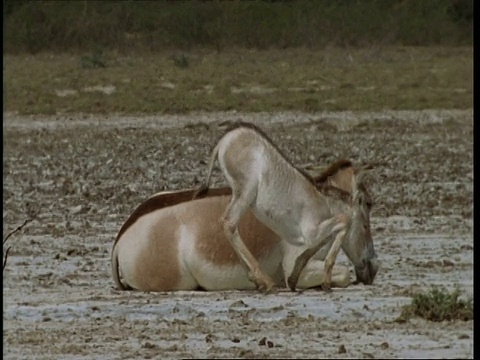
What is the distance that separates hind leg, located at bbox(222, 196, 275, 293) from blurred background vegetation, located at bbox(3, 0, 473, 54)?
4.20 feet

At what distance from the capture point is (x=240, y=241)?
8.69m

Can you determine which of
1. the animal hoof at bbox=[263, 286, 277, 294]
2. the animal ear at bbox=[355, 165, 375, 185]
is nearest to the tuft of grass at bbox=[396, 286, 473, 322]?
the animal hoof at bbox=[263, 286, 277, 294]

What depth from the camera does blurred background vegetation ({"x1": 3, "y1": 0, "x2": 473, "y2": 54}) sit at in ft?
33.4

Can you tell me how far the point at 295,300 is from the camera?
27.9 ft

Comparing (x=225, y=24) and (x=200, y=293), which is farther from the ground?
(x=225, y=24)

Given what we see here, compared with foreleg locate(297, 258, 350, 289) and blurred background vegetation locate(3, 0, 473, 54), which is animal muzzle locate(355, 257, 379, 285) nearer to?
foreleg locate(297, 258, 350, 289)

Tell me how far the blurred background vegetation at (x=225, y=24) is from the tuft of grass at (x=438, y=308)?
2192 mm

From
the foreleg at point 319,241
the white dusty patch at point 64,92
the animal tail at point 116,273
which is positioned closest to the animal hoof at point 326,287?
the foreleg at point 319,241

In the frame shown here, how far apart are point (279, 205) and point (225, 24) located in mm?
1608

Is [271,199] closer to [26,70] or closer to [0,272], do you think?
[0,272]

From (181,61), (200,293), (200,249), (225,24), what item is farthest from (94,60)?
(200,293)

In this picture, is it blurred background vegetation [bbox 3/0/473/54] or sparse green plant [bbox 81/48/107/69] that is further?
sparse green plant [bbox 81/48/107/69]

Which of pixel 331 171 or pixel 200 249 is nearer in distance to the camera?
pixel 200 249

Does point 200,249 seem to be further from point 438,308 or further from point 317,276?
point 438,308
